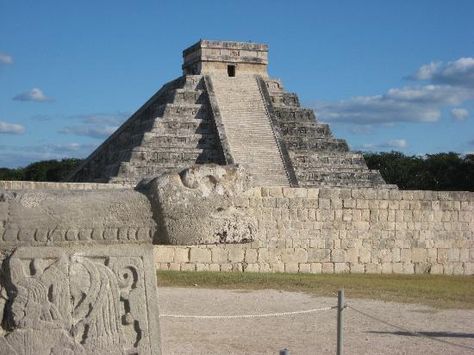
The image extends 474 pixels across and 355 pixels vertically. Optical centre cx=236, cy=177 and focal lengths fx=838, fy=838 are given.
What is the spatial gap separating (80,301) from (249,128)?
21900 millimetres

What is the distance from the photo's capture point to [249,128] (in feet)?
84.0

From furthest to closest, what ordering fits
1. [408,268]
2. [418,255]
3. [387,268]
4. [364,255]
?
[418,255] → [408,268] → [387,268] → [364,255]

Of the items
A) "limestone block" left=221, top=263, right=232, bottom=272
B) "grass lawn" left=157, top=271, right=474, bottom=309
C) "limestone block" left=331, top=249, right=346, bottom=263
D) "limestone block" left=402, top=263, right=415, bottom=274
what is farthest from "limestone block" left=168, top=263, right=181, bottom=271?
"limestone block" left=402, top=263, right=415, bottom=274

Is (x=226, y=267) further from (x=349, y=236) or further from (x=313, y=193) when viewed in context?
(x=349, y=236)

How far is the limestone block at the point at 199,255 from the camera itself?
609 inches

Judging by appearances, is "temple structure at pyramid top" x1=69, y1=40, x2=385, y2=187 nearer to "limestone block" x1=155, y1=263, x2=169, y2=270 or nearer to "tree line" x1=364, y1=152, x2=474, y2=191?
"limestone block" x1=155, y1=263, x2=169, y2=270

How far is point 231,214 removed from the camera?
3877mm

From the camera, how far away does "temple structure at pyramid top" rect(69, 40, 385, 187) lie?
2288 cm

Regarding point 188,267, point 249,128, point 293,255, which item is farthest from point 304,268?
point 249,128

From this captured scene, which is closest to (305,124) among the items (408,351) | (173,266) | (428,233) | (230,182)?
(428,233)

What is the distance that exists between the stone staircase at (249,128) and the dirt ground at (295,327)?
11.1m

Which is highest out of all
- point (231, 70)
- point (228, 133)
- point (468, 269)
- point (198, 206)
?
point (231, 70)

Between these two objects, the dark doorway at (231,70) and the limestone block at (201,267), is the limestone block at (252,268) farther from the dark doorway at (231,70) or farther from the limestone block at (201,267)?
the dark doorway at (231,70)

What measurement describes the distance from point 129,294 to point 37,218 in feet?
1.79
